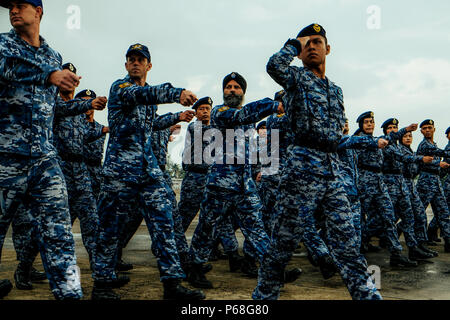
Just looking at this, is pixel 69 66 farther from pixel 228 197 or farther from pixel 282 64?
pixel 282 64

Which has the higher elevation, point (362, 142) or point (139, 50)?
point (139, 50)

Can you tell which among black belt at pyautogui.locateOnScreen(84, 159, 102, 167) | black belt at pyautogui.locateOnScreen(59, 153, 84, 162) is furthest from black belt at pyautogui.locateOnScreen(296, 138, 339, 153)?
black belt at pyautogui.locateOnScreen(84, 159, 102, 167)

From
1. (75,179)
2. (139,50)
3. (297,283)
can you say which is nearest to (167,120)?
(75,179)

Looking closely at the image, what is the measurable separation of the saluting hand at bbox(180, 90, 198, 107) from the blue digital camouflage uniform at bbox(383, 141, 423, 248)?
17.0 feet

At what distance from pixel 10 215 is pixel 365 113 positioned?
17.6 feet

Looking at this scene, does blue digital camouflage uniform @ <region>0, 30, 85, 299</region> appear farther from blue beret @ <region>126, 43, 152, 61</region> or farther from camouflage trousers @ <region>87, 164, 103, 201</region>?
camouflage trousers @ <region>87, 164, 103, 201</region>

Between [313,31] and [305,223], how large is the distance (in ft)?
4.95

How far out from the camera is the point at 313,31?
3.20 meters

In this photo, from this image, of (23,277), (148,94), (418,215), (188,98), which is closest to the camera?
(188,98)

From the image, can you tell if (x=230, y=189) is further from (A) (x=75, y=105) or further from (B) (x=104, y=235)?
(A) (x=75, y=105)

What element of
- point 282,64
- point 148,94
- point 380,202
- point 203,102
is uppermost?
point 203,102

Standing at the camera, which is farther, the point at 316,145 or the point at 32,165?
the point at 316,145

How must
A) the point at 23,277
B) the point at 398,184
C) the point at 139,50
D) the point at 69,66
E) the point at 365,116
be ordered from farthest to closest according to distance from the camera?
the point at 398,184, the point at 365,116, the point at 69,66, the point at 23,277, the point at 139,50

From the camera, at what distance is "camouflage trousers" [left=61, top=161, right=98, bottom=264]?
5070 mm
